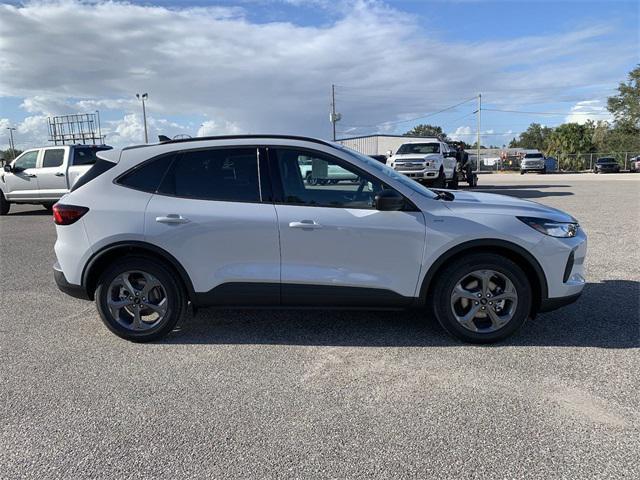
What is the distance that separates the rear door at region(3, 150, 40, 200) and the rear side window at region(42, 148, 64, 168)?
28 cm

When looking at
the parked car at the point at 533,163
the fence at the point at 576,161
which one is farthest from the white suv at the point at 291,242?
the fence at the point at 576,161

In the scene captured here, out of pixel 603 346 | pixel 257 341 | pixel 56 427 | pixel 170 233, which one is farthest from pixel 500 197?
pixel 56 427

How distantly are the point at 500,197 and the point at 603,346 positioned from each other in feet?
5.15

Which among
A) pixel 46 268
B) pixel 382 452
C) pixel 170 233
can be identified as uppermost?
pixel 170 233

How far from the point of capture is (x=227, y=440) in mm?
2822

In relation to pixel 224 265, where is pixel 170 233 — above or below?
above

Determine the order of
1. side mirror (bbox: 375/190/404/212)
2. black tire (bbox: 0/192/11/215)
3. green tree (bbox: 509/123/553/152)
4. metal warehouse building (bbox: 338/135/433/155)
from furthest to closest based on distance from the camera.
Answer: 1. green tree (bbox: 509/123/553/152)
2. metal warehouse building (bbox: 338/135/433/155)
3. black tire (bbox: 0/192/11/215)
4. side mirror (bbox: 375/190/404/212)

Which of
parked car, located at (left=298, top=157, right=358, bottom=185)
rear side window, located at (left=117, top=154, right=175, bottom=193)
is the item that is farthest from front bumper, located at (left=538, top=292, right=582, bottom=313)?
rear side window, located at (left=117, top=154, right=175, bottom=193)

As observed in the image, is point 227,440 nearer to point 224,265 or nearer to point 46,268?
point 224,265

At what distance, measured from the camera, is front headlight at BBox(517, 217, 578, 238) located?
402cm

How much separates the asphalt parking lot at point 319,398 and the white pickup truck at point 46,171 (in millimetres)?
9237

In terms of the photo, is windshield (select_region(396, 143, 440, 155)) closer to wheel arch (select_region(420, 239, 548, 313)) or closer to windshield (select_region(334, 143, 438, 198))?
windshield (select_region(334, 143, 438, 198))

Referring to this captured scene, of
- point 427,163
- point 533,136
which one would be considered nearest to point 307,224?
point 427,163

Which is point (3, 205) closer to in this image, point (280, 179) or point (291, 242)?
point (280, 179)
